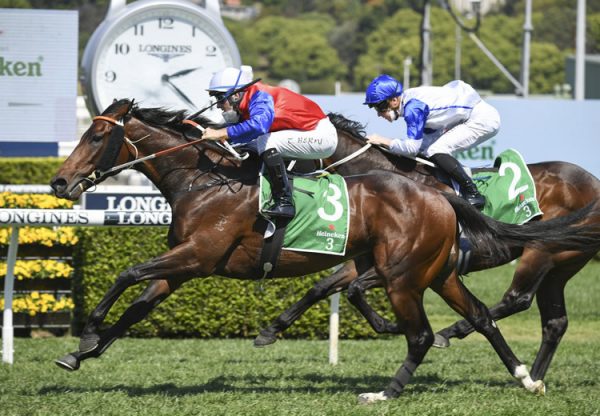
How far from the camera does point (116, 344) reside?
27.1ft

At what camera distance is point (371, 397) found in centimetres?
578

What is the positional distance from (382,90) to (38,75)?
13.3 ft

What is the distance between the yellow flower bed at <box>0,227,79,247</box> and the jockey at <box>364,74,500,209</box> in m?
2.94

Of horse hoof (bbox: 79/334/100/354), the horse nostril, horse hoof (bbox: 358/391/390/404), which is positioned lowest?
horse hoof (bbox: 358/391/390/404)

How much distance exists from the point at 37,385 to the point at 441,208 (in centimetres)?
264

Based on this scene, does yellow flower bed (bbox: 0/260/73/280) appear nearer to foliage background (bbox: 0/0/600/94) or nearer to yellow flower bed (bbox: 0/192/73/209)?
yellow flower bed (bbox: 0/192/73/209)

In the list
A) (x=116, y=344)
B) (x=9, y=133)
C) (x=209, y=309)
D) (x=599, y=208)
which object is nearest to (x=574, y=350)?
(x=599, y=208)

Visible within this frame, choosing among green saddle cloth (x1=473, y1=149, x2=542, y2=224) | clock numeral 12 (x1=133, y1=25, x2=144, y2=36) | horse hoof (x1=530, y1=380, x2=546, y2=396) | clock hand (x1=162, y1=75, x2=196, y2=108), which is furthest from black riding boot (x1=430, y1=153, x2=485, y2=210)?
clock numeral 12 (x1=133, y1=25, x2=144, y2=36)

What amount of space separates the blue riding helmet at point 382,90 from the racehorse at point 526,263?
40 cm

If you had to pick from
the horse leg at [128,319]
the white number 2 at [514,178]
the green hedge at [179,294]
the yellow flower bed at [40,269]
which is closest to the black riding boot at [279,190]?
the horse leg at [128,319]

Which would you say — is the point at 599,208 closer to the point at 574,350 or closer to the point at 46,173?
the point at 574,350

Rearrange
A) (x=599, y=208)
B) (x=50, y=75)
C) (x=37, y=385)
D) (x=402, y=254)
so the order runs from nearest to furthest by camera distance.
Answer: (x=402, y=254) → (x=37, y=385) → (x=599, y=208) → (x=50, y=75)

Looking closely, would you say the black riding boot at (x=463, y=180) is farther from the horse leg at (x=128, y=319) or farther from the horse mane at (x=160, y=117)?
the horse leg at (x=128, y=319)

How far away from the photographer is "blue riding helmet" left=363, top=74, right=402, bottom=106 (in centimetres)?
654
